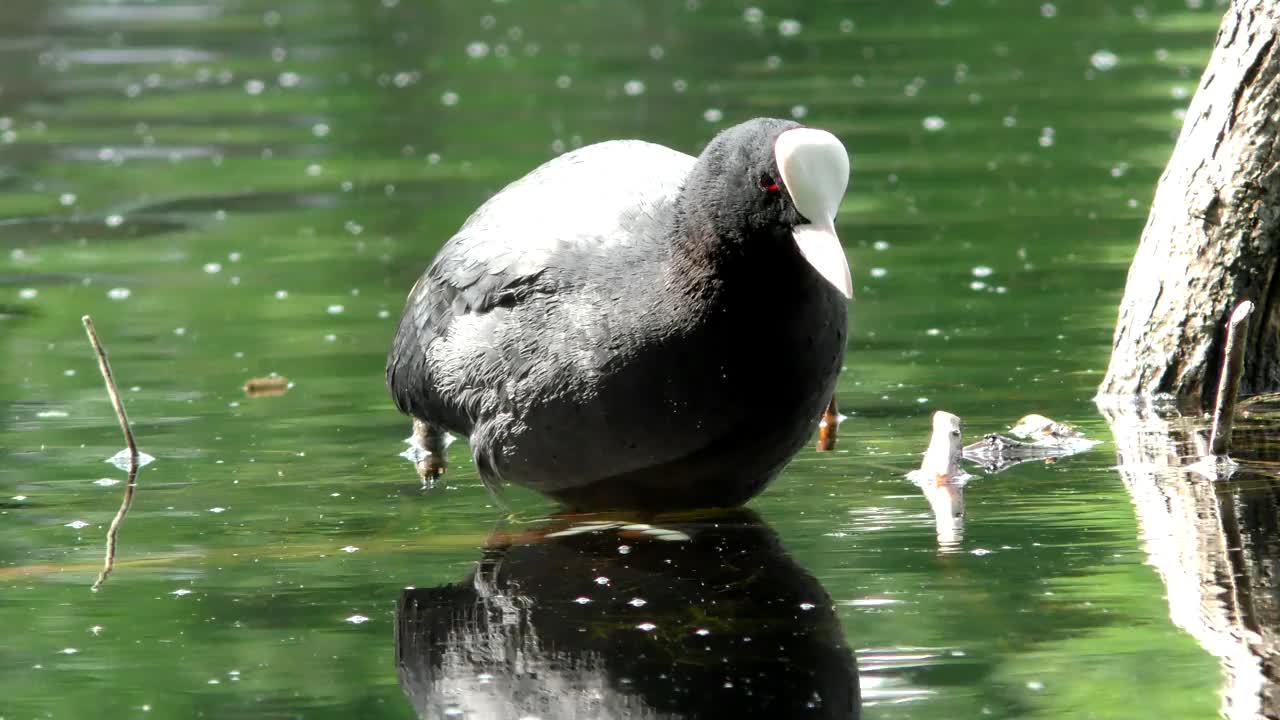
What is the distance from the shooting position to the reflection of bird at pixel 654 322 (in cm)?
477

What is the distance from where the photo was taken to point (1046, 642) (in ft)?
14.1

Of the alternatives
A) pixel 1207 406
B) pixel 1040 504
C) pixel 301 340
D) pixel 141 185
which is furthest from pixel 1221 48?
pixel 141 185

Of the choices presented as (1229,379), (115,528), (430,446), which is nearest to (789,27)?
(430,446)

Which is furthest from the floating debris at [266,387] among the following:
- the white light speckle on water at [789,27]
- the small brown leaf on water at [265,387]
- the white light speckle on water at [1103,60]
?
the white light speckle on water at [789,27]

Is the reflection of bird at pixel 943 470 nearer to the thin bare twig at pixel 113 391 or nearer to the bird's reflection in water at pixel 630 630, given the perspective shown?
the bird's reflection in water at pixel 630 630

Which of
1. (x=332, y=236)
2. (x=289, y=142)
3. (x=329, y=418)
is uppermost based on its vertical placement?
(x=289, y=142)

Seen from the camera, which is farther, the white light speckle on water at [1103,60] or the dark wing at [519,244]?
the white light speckle on water at [1103,60]

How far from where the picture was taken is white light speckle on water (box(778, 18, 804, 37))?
62.6 ft

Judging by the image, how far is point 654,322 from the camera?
489 cm

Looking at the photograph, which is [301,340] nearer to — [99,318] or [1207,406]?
[99,318]

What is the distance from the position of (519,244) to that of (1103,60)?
1125 cm

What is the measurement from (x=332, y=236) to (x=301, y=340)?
2.56m

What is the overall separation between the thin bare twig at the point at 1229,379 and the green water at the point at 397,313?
1.36ft

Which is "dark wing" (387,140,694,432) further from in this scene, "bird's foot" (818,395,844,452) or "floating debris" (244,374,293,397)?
"floating debris" (244,374,293,397)
